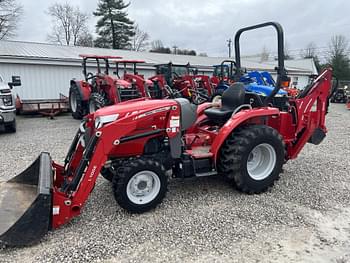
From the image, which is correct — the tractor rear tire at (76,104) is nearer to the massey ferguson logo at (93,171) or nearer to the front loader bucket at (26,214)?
the front loader bucket at (26,214)

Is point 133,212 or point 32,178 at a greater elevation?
point 32,178

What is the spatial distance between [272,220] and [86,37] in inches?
1544

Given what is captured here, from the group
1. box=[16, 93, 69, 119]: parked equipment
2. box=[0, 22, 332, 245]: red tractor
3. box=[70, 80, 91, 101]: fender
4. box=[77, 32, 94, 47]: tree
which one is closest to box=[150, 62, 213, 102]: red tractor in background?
box=[70, 80, 91, 101]: fender

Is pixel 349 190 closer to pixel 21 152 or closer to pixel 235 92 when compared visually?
pixel 235 92

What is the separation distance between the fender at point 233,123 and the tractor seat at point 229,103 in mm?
259

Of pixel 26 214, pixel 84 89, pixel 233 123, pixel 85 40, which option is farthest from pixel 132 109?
pixel 85 40

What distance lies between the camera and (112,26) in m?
34.1

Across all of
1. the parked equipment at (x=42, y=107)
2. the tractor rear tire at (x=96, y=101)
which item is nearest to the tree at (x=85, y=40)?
the parked equipment at (x=42, y=107)

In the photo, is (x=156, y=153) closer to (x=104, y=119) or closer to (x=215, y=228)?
(x=104, y=119)

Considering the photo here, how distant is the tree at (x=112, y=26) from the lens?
34.1 metres

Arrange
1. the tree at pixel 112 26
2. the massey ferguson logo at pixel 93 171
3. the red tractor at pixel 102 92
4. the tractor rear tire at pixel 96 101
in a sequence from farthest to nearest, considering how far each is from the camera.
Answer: the tree at pixel 112 26
the red tractor at pixel 102 92
the tractor rear tire at pixel 96 101
the massey ferguson logo at pixel 93 171

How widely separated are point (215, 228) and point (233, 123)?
52.6 inches

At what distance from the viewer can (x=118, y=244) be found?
2.96m

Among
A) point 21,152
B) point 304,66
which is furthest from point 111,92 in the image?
point 304,66
